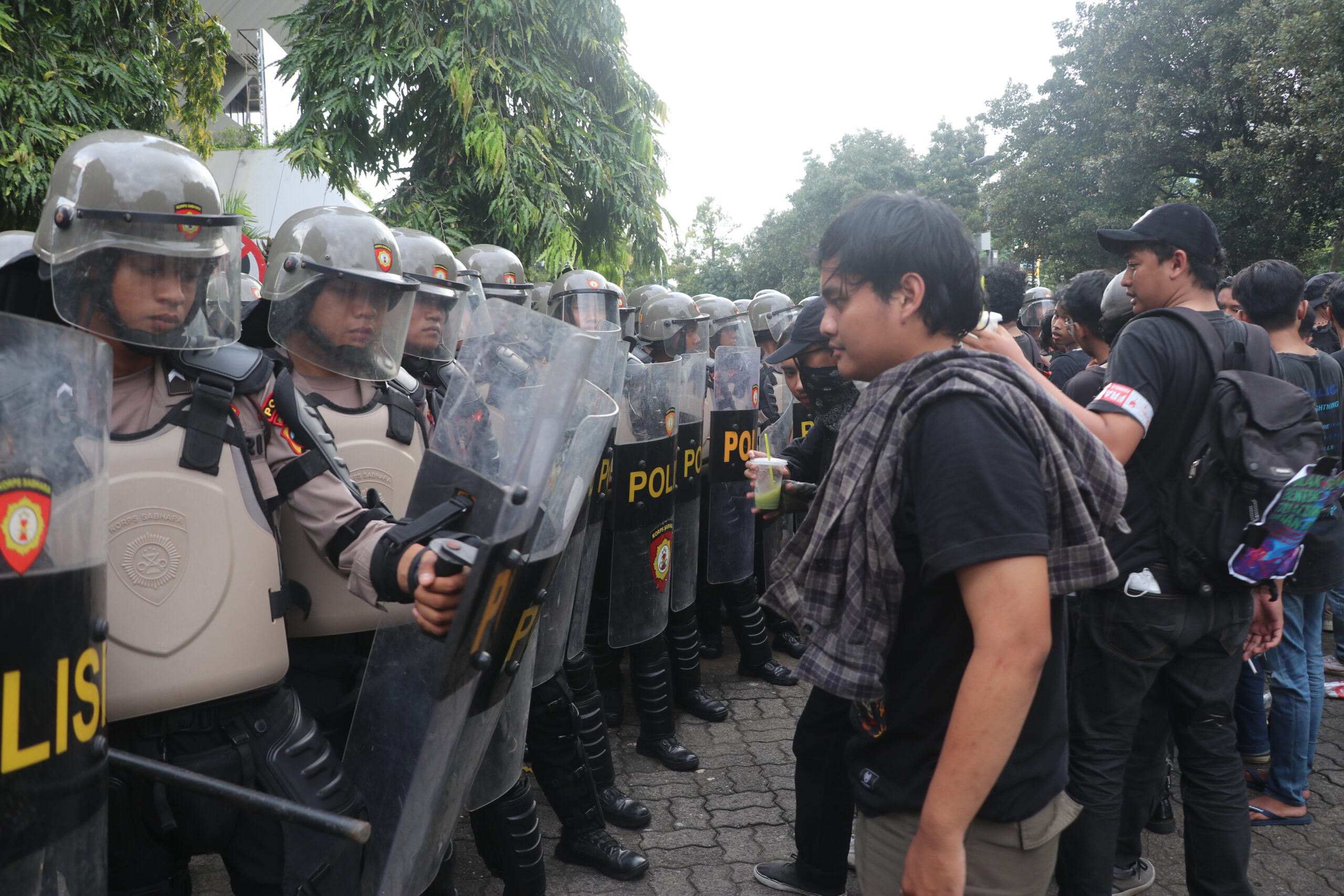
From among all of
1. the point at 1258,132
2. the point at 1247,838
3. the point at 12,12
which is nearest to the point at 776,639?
the point at 1247,838

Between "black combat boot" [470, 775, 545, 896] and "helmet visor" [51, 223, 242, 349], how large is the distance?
1.62 meters

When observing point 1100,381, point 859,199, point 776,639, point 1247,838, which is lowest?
point 776,639

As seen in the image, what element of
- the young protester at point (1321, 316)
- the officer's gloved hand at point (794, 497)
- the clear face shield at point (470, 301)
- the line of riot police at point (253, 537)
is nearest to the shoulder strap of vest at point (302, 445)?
the line of riot police at point (253, 537)

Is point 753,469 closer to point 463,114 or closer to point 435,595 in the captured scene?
point 435,595

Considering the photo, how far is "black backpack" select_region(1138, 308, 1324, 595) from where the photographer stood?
8.62ft

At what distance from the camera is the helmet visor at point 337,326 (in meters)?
2.49

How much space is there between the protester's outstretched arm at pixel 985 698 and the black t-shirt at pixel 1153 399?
1.42 metres

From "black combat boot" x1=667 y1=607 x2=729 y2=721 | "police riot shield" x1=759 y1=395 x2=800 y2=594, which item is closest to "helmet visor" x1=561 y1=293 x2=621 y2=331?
"police riot shield" x1=759 y1=395 x2=800 y2=594

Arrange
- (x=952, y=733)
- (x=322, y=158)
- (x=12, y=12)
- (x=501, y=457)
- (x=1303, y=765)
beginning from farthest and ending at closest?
(x=322, y=158), (x=12, y=12), (x=1303, y=765), (x=501, y=457), (x=952, y=733)

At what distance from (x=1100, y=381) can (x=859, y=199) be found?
2.02 meters

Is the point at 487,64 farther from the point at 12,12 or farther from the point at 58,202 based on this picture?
the point at 58,202

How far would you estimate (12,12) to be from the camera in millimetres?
8312

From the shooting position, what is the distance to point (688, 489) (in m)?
4.44

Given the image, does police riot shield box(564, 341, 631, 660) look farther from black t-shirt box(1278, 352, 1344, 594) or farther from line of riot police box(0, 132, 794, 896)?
black t-shirt box(1278, 352, 1344, 594)
